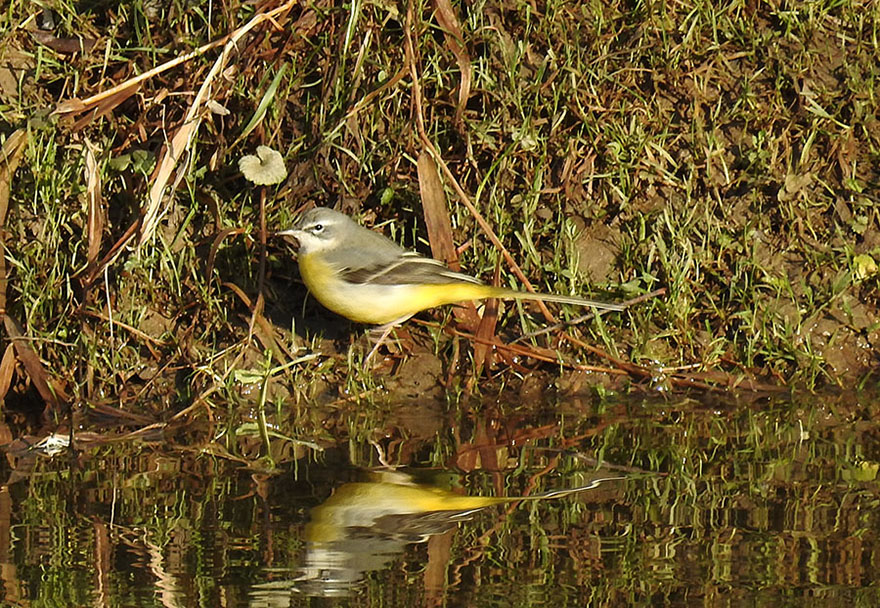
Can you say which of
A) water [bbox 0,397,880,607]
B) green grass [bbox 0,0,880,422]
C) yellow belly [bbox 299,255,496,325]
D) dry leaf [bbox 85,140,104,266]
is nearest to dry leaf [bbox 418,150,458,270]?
green grass [bbox 0,0,880,422]

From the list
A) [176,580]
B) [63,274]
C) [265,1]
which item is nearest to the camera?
[176,580]

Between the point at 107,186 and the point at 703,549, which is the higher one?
the point at 107,186

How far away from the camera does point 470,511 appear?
506cm

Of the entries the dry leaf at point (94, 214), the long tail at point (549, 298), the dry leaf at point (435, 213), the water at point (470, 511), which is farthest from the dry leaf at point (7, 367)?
the long tail at point (549, 298)

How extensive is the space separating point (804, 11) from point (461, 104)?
82.0 inches

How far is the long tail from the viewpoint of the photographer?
6.73 meters

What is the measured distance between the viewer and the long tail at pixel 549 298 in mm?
6727

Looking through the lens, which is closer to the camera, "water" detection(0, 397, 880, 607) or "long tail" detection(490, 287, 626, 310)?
"water" detection(0, 397, 880, 607)

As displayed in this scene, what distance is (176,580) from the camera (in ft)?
14.5

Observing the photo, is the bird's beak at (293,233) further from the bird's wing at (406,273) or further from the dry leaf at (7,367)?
the dry leaf at (7,367)

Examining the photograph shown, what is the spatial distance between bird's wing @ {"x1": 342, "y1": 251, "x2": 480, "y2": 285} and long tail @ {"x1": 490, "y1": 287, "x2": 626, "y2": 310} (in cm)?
15

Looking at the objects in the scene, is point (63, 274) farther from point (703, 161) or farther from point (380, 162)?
point (703, 161)

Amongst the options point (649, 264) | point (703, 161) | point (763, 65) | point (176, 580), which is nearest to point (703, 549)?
point (176, 580)

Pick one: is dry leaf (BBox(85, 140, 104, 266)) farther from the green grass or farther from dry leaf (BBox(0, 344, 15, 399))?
dry leaf (BBox(0, 344, 15, 399))
